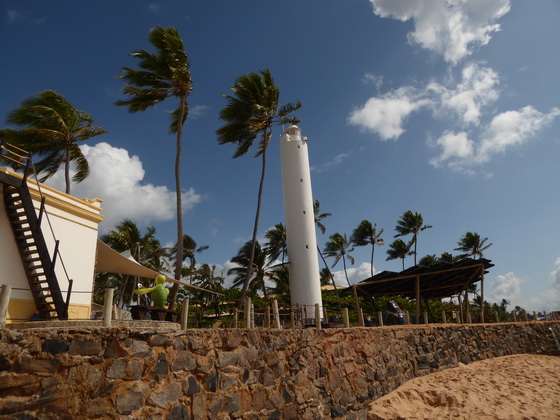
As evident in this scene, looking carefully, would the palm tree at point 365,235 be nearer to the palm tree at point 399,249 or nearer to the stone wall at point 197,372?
the palm tree at point 399,249

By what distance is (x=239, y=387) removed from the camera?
6.43 meters

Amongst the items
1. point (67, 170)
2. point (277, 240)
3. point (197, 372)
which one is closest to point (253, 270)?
point (277, 240)

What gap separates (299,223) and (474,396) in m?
12.2

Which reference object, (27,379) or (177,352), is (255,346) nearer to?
(177,352)

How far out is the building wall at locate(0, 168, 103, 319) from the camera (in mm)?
9250

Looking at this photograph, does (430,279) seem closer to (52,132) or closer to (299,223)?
(299,223)

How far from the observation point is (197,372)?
5.84 meters

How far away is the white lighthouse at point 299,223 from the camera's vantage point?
66.1 ft

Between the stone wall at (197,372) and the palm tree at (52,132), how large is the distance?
1513cm

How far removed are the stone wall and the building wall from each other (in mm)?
5156

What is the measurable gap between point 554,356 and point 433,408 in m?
13.2

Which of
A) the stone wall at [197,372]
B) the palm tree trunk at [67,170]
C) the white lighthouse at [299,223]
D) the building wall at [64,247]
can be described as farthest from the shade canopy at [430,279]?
the palm tree trunk at [67,170]

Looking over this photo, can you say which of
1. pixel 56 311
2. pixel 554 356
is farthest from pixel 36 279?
pixel 554 356

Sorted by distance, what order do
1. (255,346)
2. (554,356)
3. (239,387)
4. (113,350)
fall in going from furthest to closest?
1. (554,356)
2. (255,346)
3. (239,387)
4. (113,350)
